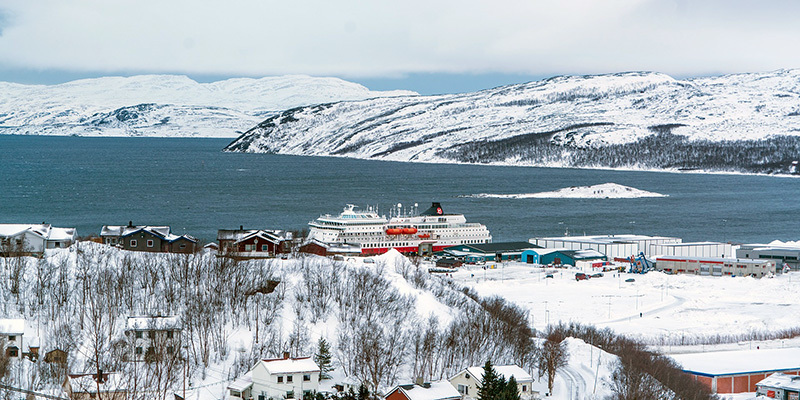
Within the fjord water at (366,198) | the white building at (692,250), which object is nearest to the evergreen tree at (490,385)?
the white building at (692,250)

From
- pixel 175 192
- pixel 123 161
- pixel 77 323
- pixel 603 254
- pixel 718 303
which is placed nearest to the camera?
pixel 77 323

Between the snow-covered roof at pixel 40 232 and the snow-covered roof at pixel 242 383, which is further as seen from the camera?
the snow-covered roof at pixel 40 232

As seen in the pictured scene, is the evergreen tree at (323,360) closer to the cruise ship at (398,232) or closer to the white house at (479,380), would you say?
the white house at (479,380)

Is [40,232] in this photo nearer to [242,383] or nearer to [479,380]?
[242,383]

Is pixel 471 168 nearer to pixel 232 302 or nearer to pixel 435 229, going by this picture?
pixel 435 229

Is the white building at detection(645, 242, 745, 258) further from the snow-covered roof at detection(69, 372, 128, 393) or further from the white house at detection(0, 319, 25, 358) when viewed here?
the snow-covered roof at detection(69, 372, 128, 393)

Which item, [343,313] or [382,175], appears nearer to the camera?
[343,313]

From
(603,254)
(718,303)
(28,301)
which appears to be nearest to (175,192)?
(603,254)

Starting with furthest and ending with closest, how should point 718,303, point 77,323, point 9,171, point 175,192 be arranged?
1. point 9,171
2. point 175,192
3. point 718,303
4. point 77,323
